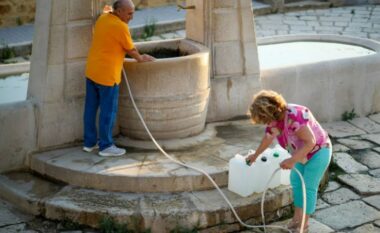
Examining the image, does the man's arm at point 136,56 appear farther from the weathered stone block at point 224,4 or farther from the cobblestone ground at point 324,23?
the cobblestone ground at point 324,23

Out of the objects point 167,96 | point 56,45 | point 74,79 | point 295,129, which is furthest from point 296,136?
point 56,45

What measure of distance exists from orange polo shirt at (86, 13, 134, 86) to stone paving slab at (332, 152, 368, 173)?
2.39m

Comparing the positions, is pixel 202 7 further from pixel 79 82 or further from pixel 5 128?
pixel 5 128

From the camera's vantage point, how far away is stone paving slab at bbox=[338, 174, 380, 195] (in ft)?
18.8

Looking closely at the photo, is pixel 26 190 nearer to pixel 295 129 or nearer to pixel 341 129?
pixel 295 129

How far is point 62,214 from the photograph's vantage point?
5.06 meters

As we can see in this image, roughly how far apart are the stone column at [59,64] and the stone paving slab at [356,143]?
→ 9.33 ft

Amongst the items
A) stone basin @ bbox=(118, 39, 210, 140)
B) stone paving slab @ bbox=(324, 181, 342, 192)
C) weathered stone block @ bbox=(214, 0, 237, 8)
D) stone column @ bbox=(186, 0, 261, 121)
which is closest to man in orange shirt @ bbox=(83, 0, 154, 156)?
stone basin @ bbox=(118, 39, 210, 140)

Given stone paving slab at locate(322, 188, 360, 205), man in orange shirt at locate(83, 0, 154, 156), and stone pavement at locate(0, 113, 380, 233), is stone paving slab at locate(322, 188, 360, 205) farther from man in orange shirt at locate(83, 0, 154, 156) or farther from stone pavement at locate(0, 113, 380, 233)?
man in orange shirt at locate(83, 0, 154, 156)

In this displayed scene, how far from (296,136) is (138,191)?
1.45m

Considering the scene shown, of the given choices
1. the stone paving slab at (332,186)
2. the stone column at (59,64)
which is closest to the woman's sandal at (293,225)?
the stone paving slab at (332,186)

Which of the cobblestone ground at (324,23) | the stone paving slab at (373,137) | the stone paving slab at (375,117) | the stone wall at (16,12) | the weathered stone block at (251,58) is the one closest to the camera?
the weathered stone block at (251,58)

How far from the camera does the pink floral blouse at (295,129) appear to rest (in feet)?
14.9

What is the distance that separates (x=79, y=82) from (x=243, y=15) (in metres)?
1.82
